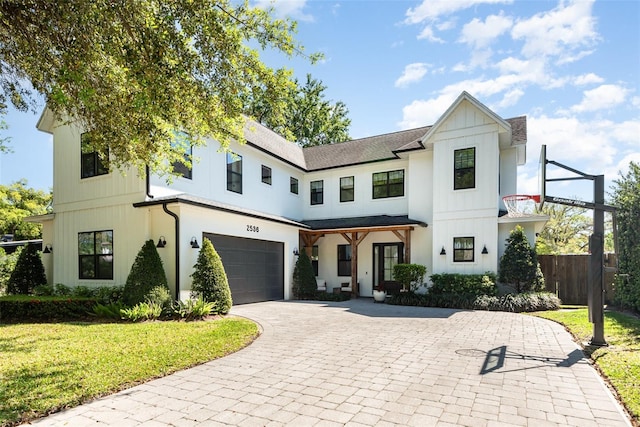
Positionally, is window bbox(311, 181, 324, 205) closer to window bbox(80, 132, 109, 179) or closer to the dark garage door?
the dark garage door

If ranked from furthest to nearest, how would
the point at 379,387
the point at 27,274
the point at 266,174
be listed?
the point at 266,174, the point at 27,274, the point at 379,387

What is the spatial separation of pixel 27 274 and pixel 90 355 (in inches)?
430

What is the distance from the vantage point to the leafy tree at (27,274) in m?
13.9

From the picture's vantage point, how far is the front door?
56.3ft

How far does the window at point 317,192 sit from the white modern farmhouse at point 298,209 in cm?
6

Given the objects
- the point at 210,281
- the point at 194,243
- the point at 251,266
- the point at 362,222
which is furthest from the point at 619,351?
the point at 251,266

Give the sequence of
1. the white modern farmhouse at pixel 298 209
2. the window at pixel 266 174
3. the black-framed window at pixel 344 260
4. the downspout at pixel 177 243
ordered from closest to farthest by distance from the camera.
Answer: the downspout at pixel 177 243, the white modern farmhouse at pixel 298 209, the window at pixel 266 174, the black-framed window at pixel 344 260

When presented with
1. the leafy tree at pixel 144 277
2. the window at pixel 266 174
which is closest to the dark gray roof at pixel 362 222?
the window at pixel 266 174

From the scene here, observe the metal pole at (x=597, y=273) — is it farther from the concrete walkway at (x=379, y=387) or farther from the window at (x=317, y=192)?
the window at (x=317, y=192)

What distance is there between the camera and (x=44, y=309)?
33.3ft

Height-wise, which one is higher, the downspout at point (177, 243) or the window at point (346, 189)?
the window at point (346, 189)

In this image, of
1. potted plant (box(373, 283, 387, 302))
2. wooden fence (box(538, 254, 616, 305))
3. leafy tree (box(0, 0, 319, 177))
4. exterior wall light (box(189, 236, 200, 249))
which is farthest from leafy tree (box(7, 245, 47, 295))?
wooden fence (box(538, 254, 616, 305))

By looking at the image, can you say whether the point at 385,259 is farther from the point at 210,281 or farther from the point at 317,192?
the point at 210,281

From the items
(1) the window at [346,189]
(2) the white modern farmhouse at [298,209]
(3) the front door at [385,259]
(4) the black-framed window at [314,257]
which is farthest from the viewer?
(4) the black-framed window at [314,257]
